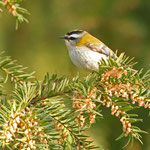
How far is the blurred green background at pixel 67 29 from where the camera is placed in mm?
2574

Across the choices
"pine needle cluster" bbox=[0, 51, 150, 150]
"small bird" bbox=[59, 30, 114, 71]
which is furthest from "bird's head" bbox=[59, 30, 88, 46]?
"pine needle cluster" bbox=[0, 51, 150, 150]

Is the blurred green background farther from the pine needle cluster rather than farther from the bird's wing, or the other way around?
the pine needle cluster

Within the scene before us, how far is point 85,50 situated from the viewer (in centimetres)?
284

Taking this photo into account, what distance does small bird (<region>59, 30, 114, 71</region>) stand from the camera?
2.62 meters

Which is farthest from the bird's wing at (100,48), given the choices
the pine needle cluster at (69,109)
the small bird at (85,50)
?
the pine needle cluster at (69,109)

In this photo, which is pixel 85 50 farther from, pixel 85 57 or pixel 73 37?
pixel 73 37

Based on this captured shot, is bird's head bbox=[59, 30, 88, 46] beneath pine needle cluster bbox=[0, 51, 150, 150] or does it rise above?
above

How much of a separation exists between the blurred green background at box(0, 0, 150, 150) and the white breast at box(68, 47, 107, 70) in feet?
0.36

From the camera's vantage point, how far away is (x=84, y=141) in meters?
1.31

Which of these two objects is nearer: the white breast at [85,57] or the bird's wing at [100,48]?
the white breast at [85,57]

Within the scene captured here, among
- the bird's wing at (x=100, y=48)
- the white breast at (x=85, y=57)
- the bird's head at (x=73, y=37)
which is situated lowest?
the white breast at (x=85, y=57)

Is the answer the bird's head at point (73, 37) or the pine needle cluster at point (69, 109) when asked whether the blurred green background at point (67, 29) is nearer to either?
the bird's head at point (73, 37)

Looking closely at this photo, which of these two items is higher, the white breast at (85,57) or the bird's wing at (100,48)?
the bird's wing at (100,48)

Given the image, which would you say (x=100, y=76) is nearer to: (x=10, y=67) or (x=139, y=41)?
(x=10, y=67)
